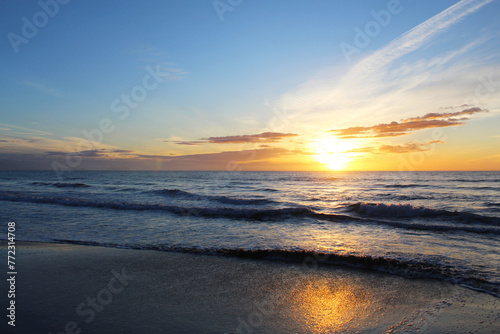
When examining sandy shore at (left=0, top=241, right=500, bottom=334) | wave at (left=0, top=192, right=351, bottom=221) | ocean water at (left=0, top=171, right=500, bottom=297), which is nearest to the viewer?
sandy shore at (left=0, top=241, right=500, bottom=334)

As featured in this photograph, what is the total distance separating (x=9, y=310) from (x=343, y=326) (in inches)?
224

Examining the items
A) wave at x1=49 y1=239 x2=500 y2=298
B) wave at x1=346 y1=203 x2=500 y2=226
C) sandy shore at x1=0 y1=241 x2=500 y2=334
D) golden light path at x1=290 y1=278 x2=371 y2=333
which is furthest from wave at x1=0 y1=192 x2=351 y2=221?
golden light path at x1=290 y1=278 x2=371 y2=333

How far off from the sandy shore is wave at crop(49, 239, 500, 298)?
1.41 ft

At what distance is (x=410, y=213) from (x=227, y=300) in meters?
16.6

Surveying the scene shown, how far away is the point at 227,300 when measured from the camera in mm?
5359

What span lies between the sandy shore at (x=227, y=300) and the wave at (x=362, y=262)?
43cm

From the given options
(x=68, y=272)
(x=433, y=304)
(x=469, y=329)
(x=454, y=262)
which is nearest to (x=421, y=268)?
(x=454, y=262)

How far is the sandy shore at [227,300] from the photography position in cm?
437

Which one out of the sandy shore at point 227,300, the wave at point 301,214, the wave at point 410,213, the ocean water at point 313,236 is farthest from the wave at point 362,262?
the wave at point 410,213

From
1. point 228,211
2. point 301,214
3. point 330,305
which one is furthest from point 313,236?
point 228,211

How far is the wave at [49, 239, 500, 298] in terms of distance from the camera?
257 inches

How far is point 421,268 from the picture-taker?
23.7 ft

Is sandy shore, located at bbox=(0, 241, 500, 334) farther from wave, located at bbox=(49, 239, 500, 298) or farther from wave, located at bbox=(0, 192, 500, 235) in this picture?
wave, located at bbox=(0, 192, 500, 235)

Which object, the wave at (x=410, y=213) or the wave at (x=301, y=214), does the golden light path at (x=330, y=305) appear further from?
the wave at (x=410, y=213)
